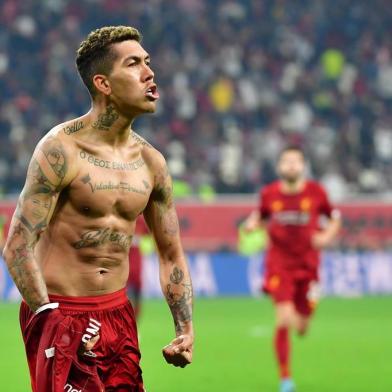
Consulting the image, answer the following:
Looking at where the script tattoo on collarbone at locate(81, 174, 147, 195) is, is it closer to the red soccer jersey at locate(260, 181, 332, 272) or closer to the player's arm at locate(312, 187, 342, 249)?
the player's arm at locate(312, 187, 342, 249)

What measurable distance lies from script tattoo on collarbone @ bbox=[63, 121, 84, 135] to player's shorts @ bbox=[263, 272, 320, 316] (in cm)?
578

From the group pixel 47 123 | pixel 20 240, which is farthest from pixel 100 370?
pixel 47 123

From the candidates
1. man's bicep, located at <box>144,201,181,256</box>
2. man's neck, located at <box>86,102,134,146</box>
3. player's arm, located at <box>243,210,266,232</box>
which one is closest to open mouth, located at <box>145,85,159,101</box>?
man's neck, located at <box>86,102,134,146</box>

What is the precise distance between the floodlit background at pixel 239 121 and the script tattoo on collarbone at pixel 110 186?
8681 mm

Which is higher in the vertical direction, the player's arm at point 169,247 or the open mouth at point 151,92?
the open mouth at point 151,92

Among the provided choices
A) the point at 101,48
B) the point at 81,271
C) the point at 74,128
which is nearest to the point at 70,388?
the point at 81,271

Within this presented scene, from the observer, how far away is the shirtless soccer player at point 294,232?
11094 mm

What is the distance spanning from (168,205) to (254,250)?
611 inches

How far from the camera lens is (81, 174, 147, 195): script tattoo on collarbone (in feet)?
17.3

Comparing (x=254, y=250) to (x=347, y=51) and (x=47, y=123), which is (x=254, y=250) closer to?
(x=47, y=123)

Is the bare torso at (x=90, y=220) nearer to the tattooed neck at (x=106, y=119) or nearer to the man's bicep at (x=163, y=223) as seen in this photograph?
the tattooed neck at (x=106, y=119)

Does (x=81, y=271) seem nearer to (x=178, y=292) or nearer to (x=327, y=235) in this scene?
(x=178, y=292)

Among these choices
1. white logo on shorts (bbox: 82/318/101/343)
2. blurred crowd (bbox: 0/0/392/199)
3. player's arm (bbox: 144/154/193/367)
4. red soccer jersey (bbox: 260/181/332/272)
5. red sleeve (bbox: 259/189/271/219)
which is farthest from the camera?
blurred crowd (bbox: 0/0/392/199)

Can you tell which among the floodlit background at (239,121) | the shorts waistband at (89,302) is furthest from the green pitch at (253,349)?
the shorts waistband at (89,302)
